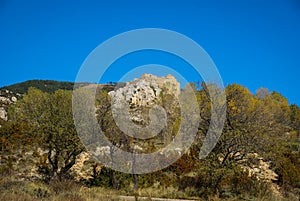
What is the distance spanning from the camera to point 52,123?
20.9 metres

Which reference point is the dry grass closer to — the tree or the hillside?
the tree

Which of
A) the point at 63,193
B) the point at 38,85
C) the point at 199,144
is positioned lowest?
the point at 63,193

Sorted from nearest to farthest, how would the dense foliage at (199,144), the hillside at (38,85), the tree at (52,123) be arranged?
the dense foliage at (199,144) → the tree at (52,123) → the hillside at (38,85)

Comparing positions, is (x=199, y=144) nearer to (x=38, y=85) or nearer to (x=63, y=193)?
(x=63, y=193)

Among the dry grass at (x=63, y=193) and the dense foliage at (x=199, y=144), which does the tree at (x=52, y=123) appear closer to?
the dense foliage at (x=199, y=144)

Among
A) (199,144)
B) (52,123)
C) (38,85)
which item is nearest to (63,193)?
(52,123)

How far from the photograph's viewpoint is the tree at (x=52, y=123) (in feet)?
68.4

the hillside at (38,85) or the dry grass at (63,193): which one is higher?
the hillside at (38,85)

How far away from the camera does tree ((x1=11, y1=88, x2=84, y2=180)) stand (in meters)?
20.9

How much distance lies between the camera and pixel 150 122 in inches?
895

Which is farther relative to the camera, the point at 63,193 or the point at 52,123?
the point at 52,123

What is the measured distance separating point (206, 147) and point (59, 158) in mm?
10173


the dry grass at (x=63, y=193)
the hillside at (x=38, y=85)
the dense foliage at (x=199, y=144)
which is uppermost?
the hillside at (x=38, y=85)

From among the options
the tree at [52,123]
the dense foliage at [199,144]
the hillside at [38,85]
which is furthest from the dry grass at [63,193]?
the hillside at [38,85]
